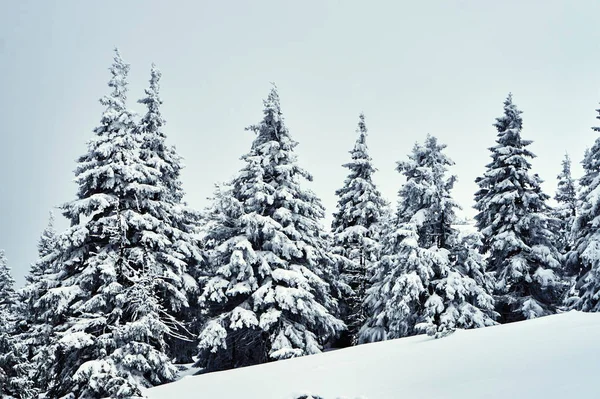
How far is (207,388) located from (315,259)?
11726 millimetres

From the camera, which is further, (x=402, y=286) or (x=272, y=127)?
(x=272, y=127)

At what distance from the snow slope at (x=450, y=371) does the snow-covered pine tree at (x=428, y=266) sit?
768cm

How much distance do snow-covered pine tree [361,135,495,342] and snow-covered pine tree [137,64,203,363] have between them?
29.3ft

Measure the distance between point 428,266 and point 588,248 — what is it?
6.03 meters

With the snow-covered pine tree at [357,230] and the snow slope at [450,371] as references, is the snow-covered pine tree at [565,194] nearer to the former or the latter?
the snow-covered pine tree at [357,230]

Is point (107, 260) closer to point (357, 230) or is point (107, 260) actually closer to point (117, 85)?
point (117, 85)

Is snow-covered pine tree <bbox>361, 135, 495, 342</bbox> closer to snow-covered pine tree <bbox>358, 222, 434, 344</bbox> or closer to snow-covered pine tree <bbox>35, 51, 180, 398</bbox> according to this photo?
snow-covered pine tree <bbox>358, 222, 434, 344</bbox>

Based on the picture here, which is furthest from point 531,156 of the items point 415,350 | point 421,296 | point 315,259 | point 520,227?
point 415,350

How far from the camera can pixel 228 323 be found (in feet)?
61.5

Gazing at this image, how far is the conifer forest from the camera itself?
16312mm

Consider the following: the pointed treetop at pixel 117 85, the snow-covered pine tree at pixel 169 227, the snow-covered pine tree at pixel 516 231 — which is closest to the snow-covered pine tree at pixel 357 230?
the snow-covered pine tree at pixel 516 231

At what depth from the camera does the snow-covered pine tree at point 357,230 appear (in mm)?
24844

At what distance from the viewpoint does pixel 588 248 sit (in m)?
16.9

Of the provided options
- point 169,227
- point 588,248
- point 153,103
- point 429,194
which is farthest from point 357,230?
point 153,103
